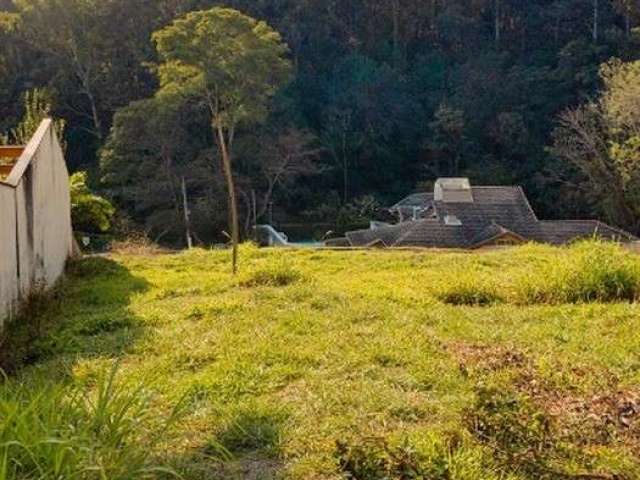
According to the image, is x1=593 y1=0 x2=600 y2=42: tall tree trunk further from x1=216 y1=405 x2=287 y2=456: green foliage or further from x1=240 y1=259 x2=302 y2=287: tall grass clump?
x1=216 y1=405 x2=287 y2=456: green foliage

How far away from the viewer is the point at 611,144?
74.7ft

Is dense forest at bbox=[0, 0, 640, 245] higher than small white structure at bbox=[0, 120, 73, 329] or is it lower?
higher

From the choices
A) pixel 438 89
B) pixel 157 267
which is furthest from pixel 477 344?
pixel 438 89

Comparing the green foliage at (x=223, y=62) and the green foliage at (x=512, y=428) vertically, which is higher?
the green foliage at (x=223, y=62)

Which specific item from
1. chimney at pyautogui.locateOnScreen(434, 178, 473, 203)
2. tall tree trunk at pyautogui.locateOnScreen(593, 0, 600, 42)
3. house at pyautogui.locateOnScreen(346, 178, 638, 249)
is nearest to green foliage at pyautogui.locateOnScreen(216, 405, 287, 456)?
house at pyautogui.locateOnScreen(346, 178, 638, 249)

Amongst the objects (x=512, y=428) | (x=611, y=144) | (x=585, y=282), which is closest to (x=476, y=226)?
(x=611, y=144)

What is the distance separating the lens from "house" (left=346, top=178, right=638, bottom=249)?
61.0 ft

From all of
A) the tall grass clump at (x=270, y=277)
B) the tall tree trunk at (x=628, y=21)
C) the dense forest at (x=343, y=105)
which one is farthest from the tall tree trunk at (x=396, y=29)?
the tall grass clump at (x=270, y=277)

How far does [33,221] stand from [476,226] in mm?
15152

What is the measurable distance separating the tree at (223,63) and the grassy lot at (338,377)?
17.1m

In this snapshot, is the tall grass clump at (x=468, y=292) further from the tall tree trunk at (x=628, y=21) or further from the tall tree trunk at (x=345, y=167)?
the tall tree trunk at (x=628, y=21)

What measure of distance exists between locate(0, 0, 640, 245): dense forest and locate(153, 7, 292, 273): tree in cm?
123

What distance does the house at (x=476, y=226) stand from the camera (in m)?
18.6

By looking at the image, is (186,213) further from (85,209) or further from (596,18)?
(596,18)
